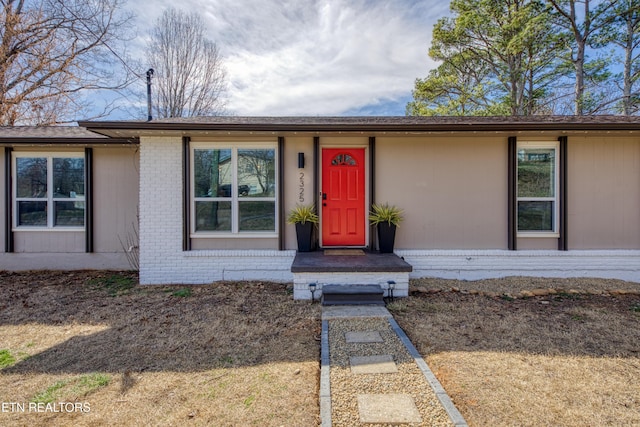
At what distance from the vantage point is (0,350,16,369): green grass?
10.3ft

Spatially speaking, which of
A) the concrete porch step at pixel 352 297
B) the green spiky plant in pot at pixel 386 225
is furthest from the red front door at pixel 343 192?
the concrete porch step at pixel 352 297

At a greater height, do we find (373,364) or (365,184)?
(365,184)

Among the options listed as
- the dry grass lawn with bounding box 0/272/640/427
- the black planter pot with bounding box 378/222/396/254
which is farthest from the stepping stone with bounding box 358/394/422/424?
the black planter pot with bounding box 378/222/396/254

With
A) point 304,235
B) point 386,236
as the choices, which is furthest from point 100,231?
point 386,236

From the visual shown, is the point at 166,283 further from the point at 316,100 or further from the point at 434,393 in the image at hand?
the point at 316,100

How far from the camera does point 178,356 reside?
10.7 feet

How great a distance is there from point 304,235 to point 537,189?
14.6 feet

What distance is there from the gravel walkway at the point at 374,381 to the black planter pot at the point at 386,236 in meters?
2.20

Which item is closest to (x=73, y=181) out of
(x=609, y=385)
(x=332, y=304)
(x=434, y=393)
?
(x=332, y=304)

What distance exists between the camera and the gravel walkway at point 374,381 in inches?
87.7

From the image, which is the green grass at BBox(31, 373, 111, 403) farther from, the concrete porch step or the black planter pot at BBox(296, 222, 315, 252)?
the black planter pot at BBox(296, 222, 315, 252)

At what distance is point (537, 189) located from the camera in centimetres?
603

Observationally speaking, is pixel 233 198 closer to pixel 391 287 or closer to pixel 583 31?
pixel 391 287

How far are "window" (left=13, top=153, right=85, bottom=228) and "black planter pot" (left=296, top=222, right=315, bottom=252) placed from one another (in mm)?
4760
